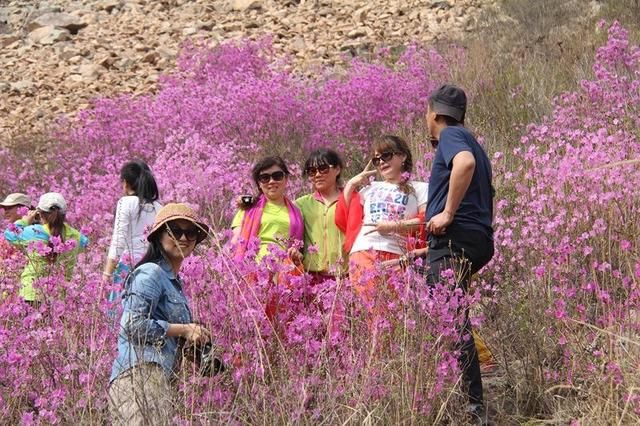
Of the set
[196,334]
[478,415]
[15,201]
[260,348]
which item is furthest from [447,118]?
[15,201]

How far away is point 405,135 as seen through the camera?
10367mm

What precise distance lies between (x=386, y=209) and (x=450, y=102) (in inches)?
29.6

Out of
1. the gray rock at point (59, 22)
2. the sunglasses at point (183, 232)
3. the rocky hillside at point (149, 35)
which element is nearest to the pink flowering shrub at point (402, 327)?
the sunglasses at point (183, 232)

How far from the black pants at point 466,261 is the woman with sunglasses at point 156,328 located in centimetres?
120

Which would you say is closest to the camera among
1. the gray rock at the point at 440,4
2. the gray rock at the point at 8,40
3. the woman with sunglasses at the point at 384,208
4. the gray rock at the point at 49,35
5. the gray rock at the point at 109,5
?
the woman with sunglasses at the point at 384,208

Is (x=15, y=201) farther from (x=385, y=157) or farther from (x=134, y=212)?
(x=385, y=157)

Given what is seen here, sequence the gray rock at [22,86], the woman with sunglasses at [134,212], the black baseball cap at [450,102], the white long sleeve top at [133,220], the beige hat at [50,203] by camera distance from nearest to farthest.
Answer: the black baseball cap at [450,102] → the woman with sunglasses at [134,212] → the white long sleeve top at [133,220] → the beige hat at [50,203] → the gray rock at [22,86]

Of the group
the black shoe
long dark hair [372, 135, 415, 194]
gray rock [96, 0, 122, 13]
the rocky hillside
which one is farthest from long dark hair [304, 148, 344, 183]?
gray rock [96, 0, 122, 13]

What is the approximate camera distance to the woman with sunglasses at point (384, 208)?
16.5 feet

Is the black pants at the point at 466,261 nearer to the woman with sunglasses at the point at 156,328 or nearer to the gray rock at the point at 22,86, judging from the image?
the woman with sunglasses at the point at 156,328

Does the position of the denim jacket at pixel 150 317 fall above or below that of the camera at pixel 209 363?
above

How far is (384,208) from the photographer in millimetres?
5238

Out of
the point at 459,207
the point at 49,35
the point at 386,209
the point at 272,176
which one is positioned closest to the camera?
the point at 459,207

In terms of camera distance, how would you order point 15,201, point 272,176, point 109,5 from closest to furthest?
point 272,176, point 15,201, point 109,5
